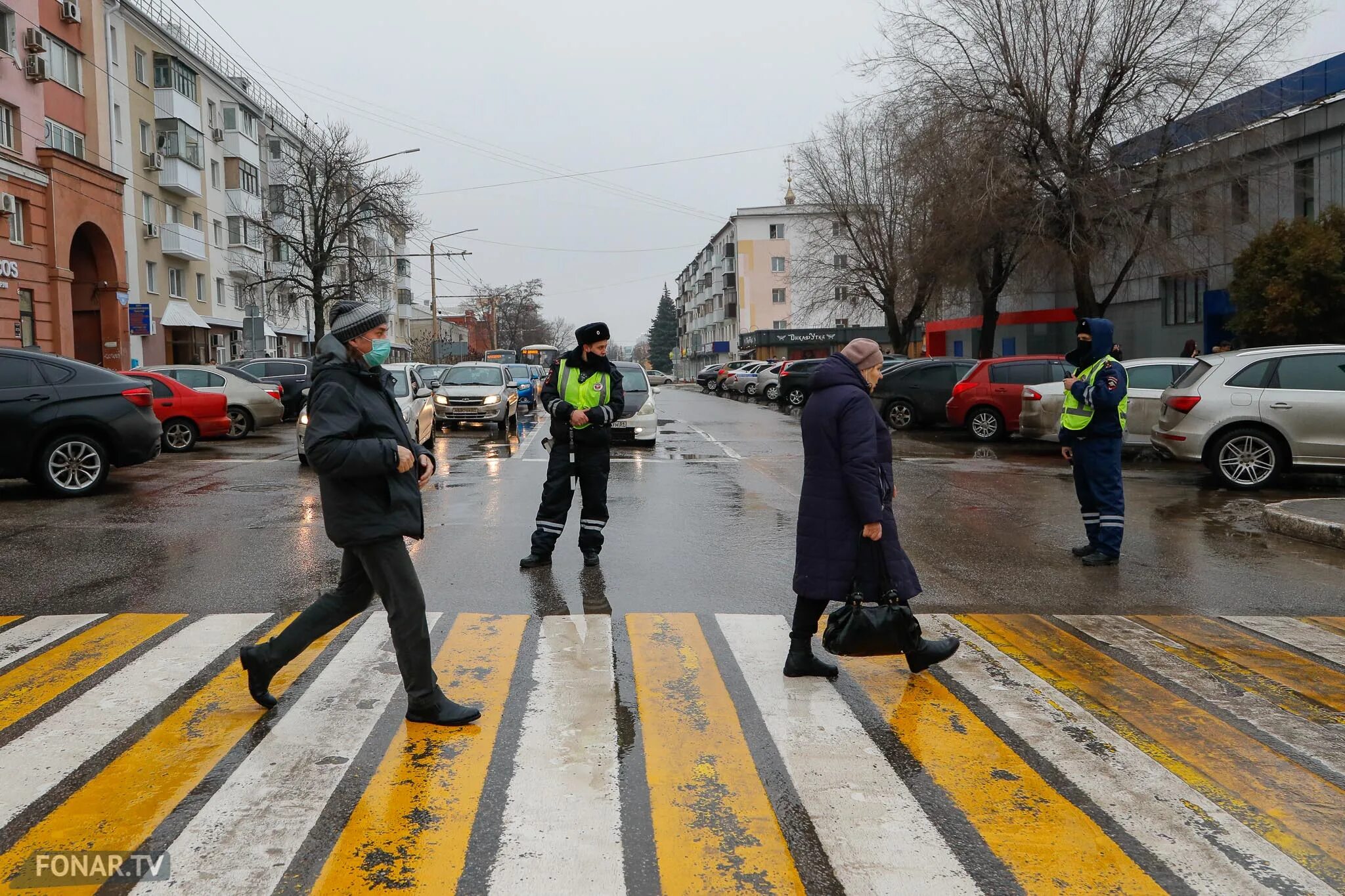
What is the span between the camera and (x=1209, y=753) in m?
4.27

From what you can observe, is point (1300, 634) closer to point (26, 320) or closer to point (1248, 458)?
point (1248, 458)

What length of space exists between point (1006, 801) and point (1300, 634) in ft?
11.6

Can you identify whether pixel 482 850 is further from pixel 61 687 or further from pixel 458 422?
pixel 458 422

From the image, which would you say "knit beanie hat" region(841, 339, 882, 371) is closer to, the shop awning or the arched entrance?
the arched entrance

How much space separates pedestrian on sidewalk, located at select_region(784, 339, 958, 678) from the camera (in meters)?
4.99

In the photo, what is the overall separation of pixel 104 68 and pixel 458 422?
23.5m

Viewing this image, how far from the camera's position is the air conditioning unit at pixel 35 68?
1180 inches

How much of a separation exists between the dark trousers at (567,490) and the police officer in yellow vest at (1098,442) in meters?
3.67

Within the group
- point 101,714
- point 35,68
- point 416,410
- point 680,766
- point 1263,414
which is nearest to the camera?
point 680,766

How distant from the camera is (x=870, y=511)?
4953mm

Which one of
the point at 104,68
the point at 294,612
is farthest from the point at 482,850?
the point at 104,68

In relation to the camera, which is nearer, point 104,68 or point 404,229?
point 104,68

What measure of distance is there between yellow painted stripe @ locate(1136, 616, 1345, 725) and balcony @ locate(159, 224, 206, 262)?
43.9m

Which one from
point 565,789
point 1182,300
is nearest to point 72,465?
point 565,789
